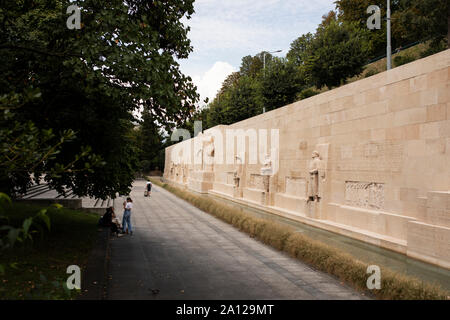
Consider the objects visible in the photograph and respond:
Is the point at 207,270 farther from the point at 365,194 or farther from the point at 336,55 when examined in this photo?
A: the point at 336,55

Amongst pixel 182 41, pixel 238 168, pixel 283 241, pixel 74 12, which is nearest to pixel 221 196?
pixel 238 168

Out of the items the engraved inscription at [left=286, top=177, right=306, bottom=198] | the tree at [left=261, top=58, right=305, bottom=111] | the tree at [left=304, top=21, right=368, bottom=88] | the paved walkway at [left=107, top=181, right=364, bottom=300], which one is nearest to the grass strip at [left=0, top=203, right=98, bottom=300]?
the paved walkway at [left=107, top=181, right=364, bottom=300]

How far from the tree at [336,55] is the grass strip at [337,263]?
15.2 metres

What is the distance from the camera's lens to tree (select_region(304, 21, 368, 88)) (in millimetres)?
25828

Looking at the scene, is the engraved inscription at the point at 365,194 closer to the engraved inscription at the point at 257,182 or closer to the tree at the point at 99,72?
the tree at the point at 99,72

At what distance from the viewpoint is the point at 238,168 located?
71.4 ft

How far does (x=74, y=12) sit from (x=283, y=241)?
26.2 ft

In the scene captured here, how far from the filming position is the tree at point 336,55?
25.8 metres

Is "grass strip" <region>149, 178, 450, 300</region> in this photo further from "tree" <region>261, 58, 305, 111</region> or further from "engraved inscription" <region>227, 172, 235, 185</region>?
"tree" <region>261, 58, 305, 111</region>

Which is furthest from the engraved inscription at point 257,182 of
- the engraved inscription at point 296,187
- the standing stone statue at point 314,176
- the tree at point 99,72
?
the tree at point 99,72

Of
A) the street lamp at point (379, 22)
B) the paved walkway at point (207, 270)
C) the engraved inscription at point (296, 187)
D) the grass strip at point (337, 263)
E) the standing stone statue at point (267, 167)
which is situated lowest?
the paved walkway at point (207, 270)

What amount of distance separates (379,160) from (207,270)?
520cm

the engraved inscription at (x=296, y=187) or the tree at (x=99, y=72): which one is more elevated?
the tree at (x=99, y=72)

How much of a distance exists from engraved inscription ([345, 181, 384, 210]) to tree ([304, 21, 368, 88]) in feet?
54.4
